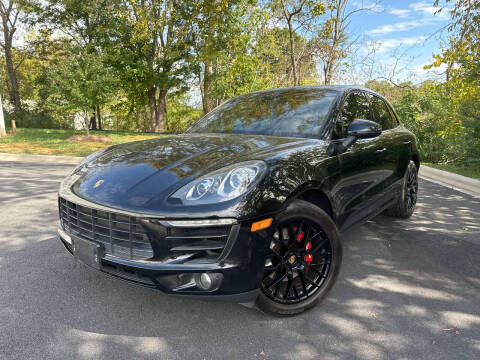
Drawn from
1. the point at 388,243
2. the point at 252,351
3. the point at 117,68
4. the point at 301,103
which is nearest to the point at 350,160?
the point at 301,103

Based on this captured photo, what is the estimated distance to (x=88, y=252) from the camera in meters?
2.22

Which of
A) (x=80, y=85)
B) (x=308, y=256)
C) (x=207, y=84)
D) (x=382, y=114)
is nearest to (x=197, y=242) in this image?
(x=308, y=256)

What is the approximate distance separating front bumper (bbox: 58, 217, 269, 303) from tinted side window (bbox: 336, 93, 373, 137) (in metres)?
1.44

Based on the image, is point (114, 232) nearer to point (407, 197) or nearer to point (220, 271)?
point (220, 271)

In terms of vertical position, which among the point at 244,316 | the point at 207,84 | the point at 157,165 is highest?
the point at 207,84

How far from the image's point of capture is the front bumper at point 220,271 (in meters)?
1.97

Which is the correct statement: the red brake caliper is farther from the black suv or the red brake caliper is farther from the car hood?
the car hood

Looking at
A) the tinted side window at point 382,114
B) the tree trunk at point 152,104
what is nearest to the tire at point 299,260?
the tinted side window at point 382,114

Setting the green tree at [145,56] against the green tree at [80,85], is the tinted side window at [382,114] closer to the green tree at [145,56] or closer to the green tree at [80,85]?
the green tree at [80,85]

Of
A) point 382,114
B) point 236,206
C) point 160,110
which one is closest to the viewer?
point 236,206

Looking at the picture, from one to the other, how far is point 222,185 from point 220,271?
500 millimetres

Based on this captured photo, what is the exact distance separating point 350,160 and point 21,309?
8.98ft

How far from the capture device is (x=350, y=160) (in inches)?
115

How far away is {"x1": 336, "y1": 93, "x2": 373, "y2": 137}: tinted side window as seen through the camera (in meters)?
3.05
